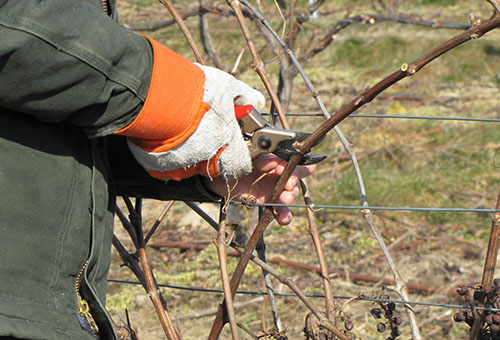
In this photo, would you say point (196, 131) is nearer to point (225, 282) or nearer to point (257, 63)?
point (225, 282)

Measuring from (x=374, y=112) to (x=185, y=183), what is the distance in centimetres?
495

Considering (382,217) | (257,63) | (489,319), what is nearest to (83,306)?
(257,63)

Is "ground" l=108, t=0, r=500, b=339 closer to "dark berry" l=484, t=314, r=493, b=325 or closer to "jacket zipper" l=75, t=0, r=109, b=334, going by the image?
"dark berry" l=484, t=314, r=493, b=325

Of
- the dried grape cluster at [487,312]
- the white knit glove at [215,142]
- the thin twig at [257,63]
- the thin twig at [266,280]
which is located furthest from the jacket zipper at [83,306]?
the dried grape cluster at [487,312]

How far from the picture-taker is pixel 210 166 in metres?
1.32

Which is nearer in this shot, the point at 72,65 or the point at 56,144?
the point at 72,65

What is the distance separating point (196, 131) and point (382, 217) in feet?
10.9

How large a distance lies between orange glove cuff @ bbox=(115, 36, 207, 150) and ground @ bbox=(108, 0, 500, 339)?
581 millimetres

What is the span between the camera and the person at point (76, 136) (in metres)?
1.08

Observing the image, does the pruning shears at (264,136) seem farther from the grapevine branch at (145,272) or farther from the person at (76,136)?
the grapevine branch at (145,272)

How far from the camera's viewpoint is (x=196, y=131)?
4.10 ft

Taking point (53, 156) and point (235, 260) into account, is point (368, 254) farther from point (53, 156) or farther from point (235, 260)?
point (53, 156)

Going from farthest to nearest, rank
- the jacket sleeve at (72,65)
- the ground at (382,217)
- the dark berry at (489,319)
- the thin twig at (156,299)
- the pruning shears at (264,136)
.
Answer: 1. the ground at (382,217)
2. the thin twig at (156,299)
3. the dark berry at (489,319)
4. the pruning shears at (264,136)
5. the jacket sleeve at (72,65)

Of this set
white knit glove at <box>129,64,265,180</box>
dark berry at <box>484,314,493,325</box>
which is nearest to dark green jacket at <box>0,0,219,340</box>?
white knit glove at <box>129,64,265,180</box>
